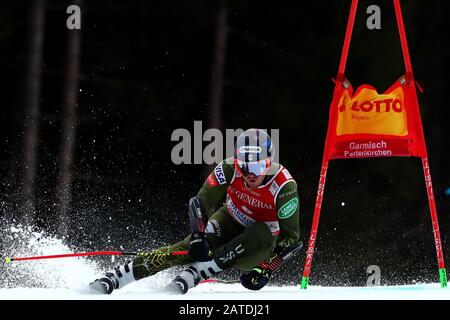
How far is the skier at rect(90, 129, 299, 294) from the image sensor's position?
21.7ft

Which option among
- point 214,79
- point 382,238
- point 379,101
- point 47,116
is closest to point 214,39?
point 214,79

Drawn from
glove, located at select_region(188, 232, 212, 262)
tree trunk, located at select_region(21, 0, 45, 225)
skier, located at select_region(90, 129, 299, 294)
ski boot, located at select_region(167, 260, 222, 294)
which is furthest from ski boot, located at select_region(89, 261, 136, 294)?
tree trunk, located at select_region(21, 0, 45, 225)

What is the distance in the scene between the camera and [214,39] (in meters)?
14.0

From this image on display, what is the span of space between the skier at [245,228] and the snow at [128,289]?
0.50 ft

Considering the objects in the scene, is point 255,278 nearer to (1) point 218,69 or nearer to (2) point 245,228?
(2) point 245,228

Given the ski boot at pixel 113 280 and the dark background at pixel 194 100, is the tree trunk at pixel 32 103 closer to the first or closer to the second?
the dark background at pixel 194 100

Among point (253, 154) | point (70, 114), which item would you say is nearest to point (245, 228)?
point (253, 154)

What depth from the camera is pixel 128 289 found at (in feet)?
24.0

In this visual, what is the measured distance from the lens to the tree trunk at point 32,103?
43.8 feet

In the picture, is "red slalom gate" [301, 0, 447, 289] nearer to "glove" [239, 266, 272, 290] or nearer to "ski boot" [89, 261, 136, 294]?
"glove" [239, 266, 272, 290]

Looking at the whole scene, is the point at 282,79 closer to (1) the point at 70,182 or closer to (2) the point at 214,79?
(2) the point at 214,79

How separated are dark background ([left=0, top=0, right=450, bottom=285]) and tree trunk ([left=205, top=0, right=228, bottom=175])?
14 centimetres

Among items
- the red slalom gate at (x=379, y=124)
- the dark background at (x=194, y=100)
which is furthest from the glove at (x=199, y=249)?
the dark background at (x=194, y=100)

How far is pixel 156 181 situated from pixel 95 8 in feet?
11.5
